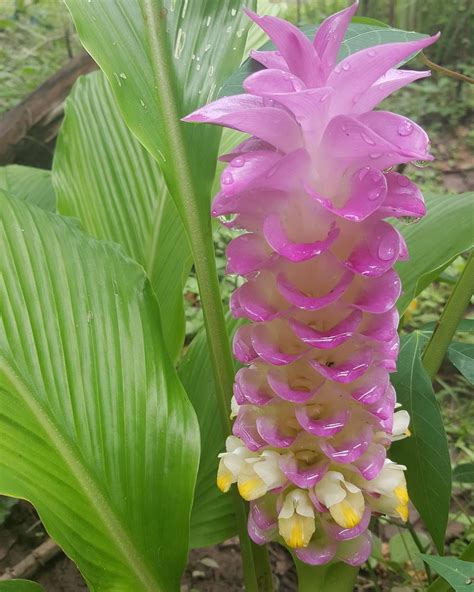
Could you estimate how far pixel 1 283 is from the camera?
74 centimetres

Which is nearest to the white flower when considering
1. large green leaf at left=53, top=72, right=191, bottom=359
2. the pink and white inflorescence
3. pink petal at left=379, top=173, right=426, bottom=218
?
the pink and white inflorescence

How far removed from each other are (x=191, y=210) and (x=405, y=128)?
35 cm

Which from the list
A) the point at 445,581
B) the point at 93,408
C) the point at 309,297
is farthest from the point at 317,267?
the point at 445,581

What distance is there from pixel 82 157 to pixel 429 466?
818 millimetres

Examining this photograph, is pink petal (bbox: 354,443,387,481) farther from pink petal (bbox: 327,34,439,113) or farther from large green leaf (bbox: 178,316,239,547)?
large green leaf (bbox: 178,316,239,547)

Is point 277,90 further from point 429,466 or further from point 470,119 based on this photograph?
point 470,119

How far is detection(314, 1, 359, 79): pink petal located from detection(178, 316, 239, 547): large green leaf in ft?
2.00

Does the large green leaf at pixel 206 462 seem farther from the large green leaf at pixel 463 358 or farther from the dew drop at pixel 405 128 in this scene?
the dew drop at pixel 405 128

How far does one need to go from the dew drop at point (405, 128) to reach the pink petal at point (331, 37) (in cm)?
8

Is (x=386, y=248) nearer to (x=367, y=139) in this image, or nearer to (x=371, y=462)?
(x=367, y=139)

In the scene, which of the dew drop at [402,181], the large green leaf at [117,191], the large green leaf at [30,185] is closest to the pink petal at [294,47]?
the dew drop at [402,181]

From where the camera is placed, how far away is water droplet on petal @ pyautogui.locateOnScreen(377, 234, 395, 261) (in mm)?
486

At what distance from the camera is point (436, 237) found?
2.96 ft

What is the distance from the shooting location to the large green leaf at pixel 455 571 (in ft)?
1.71
